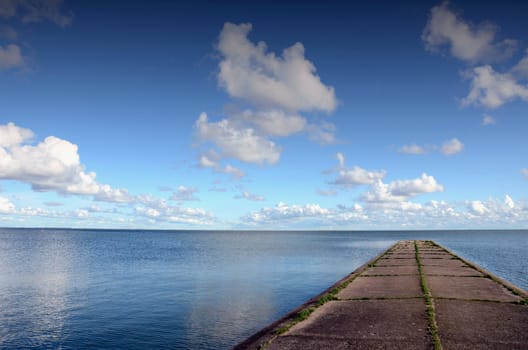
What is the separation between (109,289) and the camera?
44688mm

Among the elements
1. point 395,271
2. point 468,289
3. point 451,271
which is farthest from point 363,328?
point 451,271

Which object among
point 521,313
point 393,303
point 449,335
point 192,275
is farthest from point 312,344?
point 192,275

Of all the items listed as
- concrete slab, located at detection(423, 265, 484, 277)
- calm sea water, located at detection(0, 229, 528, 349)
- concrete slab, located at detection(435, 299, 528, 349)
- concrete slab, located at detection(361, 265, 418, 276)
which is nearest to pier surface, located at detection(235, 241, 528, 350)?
concrete slab, located at detection(435, 299, 528, 349)

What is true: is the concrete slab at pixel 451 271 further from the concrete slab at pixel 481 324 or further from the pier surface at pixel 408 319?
the concrete slab at pixel 481 324

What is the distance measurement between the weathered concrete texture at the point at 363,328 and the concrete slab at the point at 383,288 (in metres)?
2.97

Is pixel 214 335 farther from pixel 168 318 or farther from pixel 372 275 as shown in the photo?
pixel 372 275

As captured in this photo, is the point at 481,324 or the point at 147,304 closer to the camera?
the point at 481,324

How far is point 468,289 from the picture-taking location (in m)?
32.1

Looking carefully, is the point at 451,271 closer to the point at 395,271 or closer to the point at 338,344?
the point at 395,271

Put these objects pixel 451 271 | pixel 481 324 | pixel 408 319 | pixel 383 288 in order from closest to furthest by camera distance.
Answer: pixel 481 324 → pixel 408 319 → pixel 383 288 → pixel 451 271

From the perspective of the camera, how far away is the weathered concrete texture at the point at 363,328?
18.1 meters

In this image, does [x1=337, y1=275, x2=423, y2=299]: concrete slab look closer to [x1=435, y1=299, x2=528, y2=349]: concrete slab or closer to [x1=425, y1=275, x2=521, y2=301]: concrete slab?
[x1=425, y1=275, x2=521, y2=301]: concrete slab

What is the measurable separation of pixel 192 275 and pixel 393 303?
35067 millimetres

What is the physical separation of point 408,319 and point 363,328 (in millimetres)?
3175
